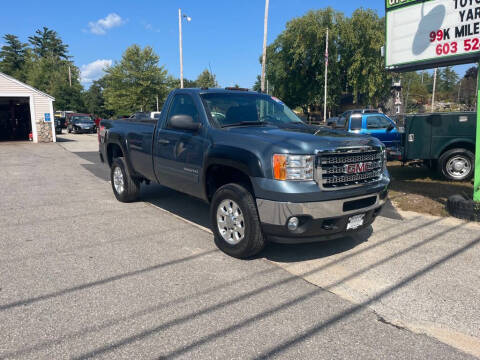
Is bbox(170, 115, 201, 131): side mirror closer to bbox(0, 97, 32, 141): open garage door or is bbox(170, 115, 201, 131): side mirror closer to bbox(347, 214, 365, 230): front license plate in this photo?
bbox(347, 214, 365, 230): front license plate

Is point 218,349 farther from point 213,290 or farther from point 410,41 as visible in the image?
point 410,41

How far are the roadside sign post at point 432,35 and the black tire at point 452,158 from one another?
260cm

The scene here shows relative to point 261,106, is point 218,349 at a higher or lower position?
lower

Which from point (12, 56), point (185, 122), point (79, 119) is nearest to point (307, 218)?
point (185, 122)

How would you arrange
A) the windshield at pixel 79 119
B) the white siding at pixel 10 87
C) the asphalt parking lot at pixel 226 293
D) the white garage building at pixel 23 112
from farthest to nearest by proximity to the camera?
the windshield at pixel 79 119, the white garage building at pixel 23 112, the white siding at pixel 10 87, the asphalt parking lot at pixel 226 293

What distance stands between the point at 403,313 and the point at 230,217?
2082 millimetres

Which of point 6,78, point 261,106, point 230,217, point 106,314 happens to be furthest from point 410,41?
point 6,78

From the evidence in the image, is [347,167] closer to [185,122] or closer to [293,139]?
[293,139]

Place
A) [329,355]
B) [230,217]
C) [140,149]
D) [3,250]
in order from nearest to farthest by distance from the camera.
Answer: [329,355] → [230,217] → [3,250] → [140,149]

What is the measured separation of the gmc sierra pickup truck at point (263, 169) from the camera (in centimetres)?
404

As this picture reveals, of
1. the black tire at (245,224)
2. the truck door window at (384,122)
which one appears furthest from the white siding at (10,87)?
the black tire at (245,224)

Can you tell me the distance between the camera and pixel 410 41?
7375 millimetres

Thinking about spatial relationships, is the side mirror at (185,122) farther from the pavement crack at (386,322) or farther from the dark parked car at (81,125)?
the dark parked car at (81,125)

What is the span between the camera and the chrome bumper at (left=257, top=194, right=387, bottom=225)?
3.97m
